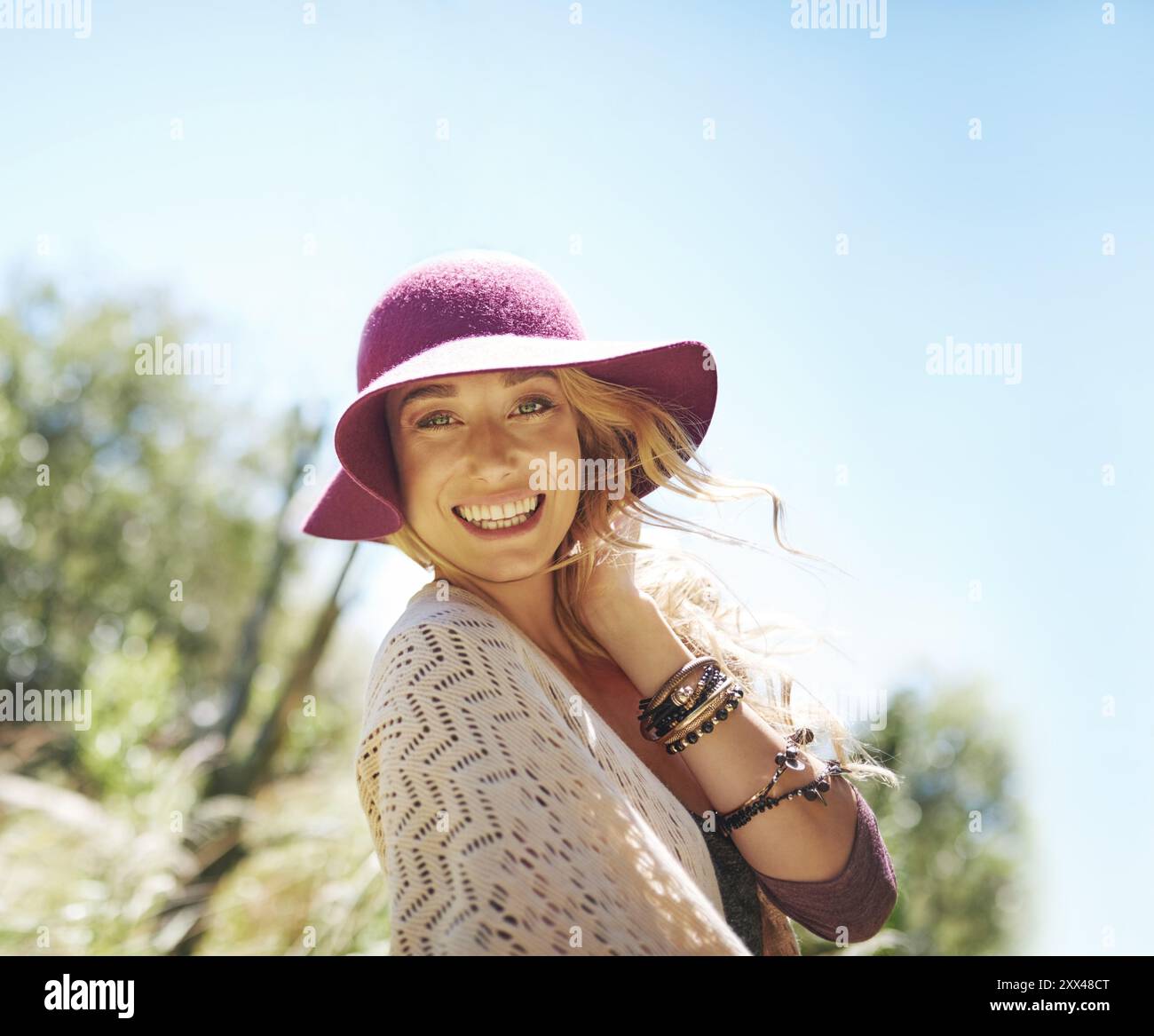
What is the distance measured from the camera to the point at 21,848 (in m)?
5.20

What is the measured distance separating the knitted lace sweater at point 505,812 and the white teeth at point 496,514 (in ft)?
0.79

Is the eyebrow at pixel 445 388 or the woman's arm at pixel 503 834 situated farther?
the eyebrow at pixel 445 388

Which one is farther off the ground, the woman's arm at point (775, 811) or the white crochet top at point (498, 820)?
the white crochet top at point (498, 820)

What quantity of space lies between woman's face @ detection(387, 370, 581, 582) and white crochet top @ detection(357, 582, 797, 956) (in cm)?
32

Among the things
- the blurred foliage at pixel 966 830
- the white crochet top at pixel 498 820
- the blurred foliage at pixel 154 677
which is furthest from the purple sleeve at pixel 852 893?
the blurred foliage at pixel 966 830

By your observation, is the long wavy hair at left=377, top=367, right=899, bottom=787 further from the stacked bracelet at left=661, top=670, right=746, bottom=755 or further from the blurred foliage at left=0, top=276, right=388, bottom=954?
the blurred foliage at left=0, top=276, right=388, bottom=954

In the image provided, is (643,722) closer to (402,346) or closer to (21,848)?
(402,346)

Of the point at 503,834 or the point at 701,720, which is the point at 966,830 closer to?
the point at 701,720

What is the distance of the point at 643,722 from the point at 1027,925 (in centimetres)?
1986

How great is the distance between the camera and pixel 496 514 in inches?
76.2

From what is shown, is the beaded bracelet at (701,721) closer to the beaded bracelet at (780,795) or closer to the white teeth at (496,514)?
the beaded bracelet at (780,795)

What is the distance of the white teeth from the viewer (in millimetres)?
1930

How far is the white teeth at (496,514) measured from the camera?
1.93 m
